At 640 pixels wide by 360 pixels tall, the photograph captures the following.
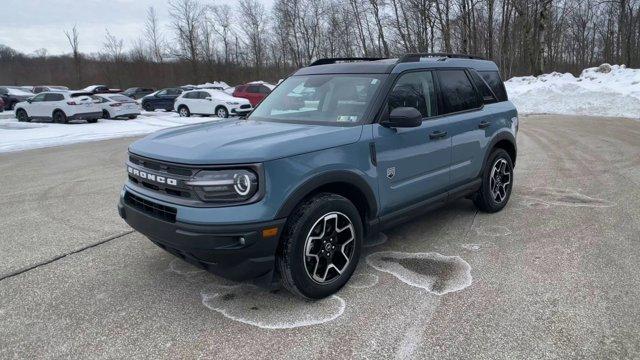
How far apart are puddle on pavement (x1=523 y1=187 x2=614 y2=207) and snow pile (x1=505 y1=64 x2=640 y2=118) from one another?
45.3 ft

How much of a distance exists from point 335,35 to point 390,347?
5516cm

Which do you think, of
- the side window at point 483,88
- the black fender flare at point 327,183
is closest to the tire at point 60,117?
the side window at point 483,88

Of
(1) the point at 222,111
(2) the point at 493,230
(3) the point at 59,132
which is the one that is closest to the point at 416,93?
(2) the point at 493,230

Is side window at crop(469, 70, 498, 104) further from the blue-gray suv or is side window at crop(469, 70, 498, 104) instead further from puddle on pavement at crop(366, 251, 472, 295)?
puddle on pavement at crop(366, 251, 472, 295)

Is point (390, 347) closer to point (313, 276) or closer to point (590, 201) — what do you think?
point (313, 276)

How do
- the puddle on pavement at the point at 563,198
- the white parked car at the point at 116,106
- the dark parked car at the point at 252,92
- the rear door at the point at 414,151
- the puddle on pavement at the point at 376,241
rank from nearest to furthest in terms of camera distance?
the rear door at the point at 414,151, the puddle on pavement at the point at 376,241, the puddle on pavement at the point at 563,198, the white parked car at the point at 116,106, the dark parked car at the point at 252,92

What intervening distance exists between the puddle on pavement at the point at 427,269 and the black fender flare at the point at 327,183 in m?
0.59

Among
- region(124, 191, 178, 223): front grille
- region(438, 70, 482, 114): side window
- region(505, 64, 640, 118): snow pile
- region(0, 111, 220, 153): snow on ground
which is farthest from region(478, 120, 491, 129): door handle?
region(505, 64, 640, 118): snow pile

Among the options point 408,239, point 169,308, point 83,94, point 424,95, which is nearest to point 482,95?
point 424,95

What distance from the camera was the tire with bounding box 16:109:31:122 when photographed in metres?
22.7

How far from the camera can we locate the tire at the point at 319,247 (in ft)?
10.6

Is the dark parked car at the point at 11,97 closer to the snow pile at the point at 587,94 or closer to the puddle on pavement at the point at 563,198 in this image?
the snow pile at the point at 587,94

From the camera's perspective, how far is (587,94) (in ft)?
68.9

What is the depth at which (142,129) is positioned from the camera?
63.0 ft
